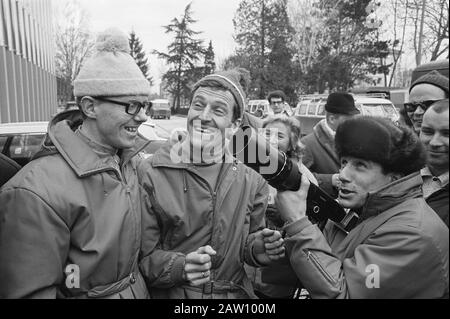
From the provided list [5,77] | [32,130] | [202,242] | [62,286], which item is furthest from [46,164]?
[5,77]

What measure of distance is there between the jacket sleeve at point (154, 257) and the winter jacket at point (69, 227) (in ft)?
0.18

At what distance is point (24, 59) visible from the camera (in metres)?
15.5

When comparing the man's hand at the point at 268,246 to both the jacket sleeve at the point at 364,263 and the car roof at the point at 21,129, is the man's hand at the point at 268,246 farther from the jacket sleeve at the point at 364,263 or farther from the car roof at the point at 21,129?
the car roof at the point at 21,129

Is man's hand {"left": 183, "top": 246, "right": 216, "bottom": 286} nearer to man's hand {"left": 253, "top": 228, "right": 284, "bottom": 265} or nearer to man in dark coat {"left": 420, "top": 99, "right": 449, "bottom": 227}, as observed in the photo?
man's hand {"left": 253, "top": 228, "right": 284, "bottom": 265}

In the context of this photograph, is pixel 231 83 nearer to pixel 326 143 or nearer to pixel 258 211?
pixel 258 211

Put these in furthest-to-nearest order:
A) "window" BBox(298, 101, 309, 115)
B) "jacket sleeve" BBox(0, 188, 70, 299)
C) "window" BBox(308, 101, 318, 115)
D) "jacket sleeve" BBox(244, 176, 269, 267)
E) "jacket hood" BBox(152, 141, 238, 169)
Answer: "window" BBox(298, 101, 309, 115), "window" BBox(308, 101, 318, 115), "jacket sleeve" BBox(244, 176, 269, 267), "jacket hood" BBox(152, 141, 238, 169), "jacket sleeve" BBox(0, 188, 70, 299)

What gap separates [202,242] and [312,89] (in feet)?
49.2

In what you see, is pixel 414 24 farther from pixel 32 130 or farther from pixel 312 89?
pixel 312 89

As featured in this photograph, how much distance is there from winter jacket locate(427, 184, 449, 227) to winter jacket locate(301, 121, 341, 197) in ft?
7.52

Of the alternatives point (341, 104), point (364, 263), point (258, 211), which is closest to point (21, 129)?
point (341, 104)

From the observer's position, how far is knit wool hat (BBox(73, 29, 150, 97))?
1.68 m

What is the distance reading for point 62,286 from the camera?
59.4 inches

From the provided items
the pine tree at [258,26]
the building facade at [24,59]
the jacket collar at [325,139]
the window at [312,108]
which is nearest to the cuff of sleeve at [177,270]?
the pine tree at [258,26]

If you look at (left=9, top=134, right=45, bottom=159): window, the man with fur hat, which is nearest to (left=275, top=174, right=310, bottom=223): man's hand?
the man with fur hat
